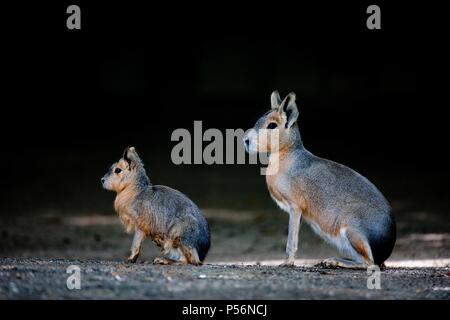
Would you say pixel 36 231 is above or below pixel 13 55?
below

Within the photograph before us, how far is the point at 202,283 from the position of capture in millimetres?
5715

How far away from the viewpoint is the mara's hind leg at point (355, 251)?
6.84 metres

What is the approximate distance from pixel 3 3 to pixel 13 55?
1.33m

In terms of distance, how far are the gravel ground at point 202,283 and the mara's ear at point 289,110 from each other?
1398 millimetres

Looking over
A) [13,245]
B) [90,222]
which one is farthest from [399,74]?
[13,245]

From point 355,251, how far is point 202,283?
1719 millimetres

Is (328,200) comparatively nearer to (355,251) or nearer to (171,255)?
(355,251)

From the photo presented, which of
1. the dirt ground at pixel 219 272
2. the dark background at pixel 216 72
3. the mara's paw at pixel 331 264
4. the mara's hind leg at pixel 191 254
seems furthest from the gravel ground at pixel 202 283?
the dark background at pixel 216 72

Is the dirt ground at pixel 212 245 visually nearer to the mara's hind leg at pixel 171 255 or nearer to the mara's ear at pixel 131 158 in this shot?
the mara's hind leg at pixel 171 255

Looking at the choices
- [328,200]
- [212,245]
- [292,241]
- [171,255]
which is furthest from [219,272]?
[212,245]
